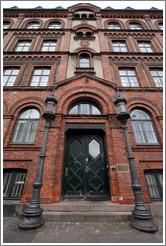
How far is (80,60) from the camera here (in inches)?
400

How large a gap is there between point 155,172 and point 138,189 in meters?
2.36

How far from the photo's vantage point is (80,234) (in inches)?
127

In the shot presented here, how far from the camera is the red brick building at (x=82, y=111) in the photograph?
18.3 feet

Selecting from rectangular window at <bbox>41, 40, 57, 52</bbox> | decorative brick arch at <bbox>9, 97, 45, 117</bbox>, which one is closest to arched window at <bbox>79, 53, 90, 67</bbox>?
rectangular window at <bbox>41, 40, 57, 52</bbox>

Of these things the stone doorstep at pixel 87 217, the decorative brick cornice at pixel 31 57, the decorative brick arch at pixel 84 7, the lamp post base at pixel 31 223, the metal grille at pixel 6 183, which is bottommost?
the stone doorstep at pixel 87 217

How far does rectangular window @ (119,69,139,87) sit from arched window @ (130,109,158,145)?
2391 millimetres

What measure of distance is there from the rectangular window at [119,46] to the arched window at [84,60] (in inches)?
118

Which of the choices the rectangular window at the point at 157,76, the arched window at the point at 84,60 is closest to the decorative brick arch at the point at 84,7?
the arched window at the point at 84,60

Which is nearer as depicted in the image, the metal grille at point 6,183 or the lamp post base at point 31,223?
the lamp post base at point 31,223

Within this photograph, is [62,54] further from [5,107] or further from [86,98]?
[5,107]

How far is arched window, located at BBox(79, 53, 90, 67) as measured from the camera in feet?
32.3

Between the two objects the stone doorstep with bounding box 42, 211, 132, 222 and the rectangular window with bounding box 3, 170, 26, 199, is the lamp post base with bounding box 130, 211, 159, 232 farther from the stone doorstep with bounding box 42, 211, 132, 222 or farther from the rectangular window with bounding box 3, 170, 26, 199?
the rectangular window with bounding box 3, 170, 26, 199

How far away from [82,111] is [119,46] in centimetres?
861

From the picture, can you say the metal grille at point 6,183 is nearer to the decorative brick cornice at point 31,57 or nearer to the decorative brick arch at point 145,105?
the decorative brick arch at point 145,105
